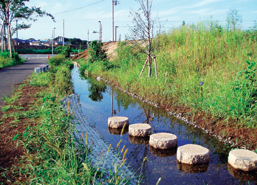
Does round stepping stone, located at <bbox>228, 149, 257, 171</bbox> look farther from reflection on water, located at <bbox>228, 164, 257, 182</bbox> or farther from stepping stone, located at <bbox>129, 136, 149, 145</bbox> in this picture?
stepping stone, located at <bbox>129, 136, 149, 145</bbox>

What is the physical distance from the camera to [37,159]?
2.85 metres

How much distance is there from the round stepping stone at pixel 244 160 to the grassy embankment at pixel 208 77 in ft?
3.18

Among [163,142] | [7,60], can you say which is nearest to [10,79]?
[163,142]

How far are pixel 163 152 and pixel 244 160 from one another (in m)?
1.28

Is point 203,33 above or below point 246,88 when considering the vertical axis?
above

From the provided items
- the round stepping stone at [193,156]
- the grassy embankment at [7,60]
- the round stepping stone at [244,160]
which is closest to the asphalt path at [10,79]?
the grassy embankment at [7,60]

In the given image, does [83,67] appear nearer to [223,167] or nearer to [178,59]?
[178,59]

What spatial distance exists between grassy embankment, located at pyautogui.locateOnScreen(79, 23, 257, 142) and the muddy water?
579 millimetres

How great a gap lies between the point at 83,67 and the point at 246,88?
50.3 ft

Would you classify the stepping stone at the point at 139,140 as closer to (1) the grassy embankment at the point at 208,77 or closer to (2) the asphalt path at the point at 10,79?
(1) the grassy embankment at the point at 208,77

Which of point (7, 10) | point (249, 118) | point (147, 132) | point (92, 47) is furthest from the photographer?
point (7, 10)

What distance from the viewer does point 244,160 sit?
10.9 ft

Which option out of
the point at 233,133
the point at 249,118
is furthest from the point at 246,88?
the point at 233,133

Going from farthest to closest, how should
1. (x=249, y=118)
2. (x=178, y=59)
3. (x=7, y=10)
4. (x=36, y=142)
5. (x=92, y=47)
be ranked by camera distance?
(x=7, y=10)
(x=92, y=47)
(x=178, y=59)
(x=249, y=118)
(x=36, y=142)
